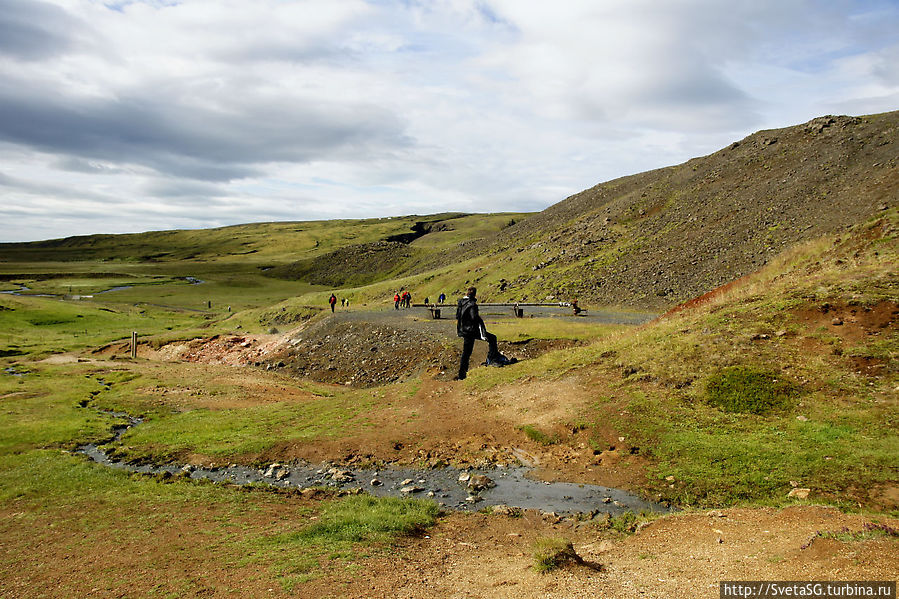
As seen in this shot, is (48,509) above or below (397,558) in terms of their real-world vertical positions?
below

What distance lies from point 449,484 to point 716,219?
60.6 metres

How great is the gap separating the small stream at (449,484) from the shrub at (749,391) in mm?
5348

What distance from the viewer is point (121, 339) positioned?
6053 cm

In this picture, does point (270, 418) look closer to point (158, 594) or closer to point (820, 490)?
point (158, 594)

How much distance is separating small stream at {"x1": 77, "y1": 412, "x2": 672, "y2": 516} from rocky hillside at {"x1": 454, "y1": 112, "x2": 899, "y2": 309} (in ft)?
133

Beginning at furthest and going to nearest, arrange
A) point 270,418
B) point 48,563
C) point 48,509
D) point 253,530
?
point 270,418, point 48,509, point 253,530, point 48,563

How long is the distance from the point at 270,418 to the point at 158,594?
14657mm

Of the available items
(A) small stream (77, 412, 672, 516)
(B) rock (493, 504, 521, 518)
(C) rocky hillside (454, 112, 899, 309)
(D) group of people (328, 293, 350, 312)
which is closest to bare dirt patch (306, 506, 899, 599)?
(B) rock (493, 504, 521, 518)

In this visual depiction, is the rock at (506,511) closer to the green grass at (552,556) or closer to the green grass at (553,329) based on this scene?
the green grass at (552,556)

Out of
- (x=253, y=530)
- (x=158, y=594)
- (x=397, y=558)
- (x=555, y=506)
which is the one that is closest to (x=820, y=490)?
(x=555, y=506)

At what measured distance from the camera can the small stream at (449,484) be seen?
1285 cm

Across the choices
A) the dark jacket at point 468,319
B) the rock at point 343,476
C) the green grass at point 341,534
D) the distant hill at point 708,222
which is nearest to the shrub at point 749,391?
the dark jacket at point 468,319

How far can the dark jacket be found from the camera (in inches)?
883

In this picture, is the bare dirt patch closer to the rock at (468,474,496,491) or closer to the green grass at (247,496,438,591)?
the green grass at (247,496,438,591)
